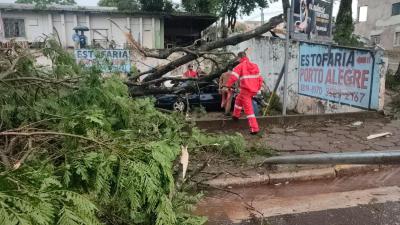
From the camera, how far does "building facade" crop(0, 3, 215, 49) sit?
2136 centimetres

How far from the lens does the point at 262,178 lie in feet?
14.9

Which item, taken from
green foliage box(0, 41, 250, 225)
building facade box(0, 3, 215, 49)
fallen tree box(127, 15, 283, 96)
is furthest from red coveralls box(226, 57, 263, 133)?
building facade box(0, 3, 215, 49)

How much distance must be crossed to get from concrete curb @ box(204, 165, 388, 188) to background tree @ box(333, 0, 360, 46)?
26.8 feet

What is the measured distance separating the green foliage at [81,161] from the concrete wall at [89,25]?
59.3ft

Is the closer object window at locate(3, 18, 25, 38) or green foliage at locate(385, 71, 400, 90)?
green foliage at locate(385, 71, 400, 90)

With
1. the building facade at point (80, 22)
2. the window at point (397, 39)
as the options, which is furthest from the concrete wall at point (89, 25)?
the window at point (397, 39)

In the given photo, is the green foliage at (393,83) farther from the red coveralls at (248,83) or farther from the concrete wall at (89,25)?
the concrete wall at (89,25)

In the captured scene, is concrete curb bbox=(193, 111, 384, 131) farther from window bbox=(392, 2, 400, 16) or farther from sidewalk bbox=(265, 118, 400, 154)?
window bbox=(392, 2, 400, 16)

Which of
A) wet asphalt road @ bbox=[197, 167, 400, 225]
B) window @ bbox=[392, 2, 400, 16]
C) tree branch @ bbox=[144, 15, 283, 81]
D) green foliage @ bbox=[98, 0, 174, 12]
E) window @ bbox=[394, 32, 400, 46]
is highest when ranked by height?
window @ bbox=[392, 2, 400, 16]

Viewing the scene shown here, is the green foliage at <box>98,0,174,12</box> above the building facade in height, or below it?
above

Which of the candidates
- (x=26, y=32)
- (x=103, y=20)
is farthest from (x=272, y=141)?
(x=26, y=32)

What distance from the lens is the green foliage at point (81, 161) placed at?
1764mm

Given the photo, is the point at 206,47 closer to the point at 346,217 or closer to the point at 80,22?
the point at 346,217

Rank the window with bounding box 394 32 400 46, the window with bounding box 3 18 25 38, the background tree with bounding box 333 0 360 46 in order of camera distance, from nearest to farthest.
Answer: the background tree with bounding box 333 0 360 46 → the window with bounding box 3 18 25 38 → the window with bounding box 394 32 400 46
